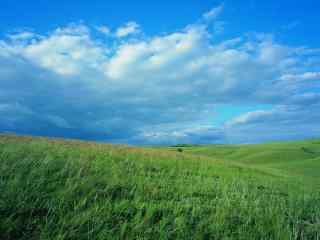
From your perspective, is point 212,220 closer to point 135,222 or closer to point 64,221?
point 135,222

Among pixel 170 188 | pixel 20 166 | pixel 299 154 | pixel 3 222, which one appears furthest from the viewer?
pixel 299 154

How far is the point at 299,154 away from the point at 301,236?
43.2 m

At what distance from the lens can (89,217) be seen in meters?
3.36

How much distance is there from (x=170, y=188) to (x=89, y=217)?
2.76 meters

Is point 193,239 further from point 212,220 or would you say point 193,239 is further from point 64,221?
point 64,221

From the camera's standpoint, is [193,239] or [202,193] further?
[202,193]

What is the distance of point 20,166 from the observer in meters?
4.85

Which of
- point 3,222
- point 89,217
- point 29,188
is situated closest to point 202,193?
point 89,217

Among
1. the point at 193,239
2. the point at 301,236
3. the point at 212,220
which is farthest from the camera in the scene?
the point at 212,220

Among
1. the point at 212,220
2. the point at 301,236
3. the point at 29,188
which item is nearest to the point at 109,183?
the point at 29,188

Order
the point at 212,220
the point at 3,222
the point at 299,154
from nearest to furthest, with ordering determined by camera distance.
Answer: the point at 3,222
the point at 212,220
the point at 299,154

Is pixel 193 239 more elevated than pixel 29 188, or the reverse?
pixel 29 188

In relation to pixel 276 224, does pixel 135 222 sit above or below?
above

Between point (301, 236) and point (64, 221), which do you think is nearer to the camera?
point (64, 221)
